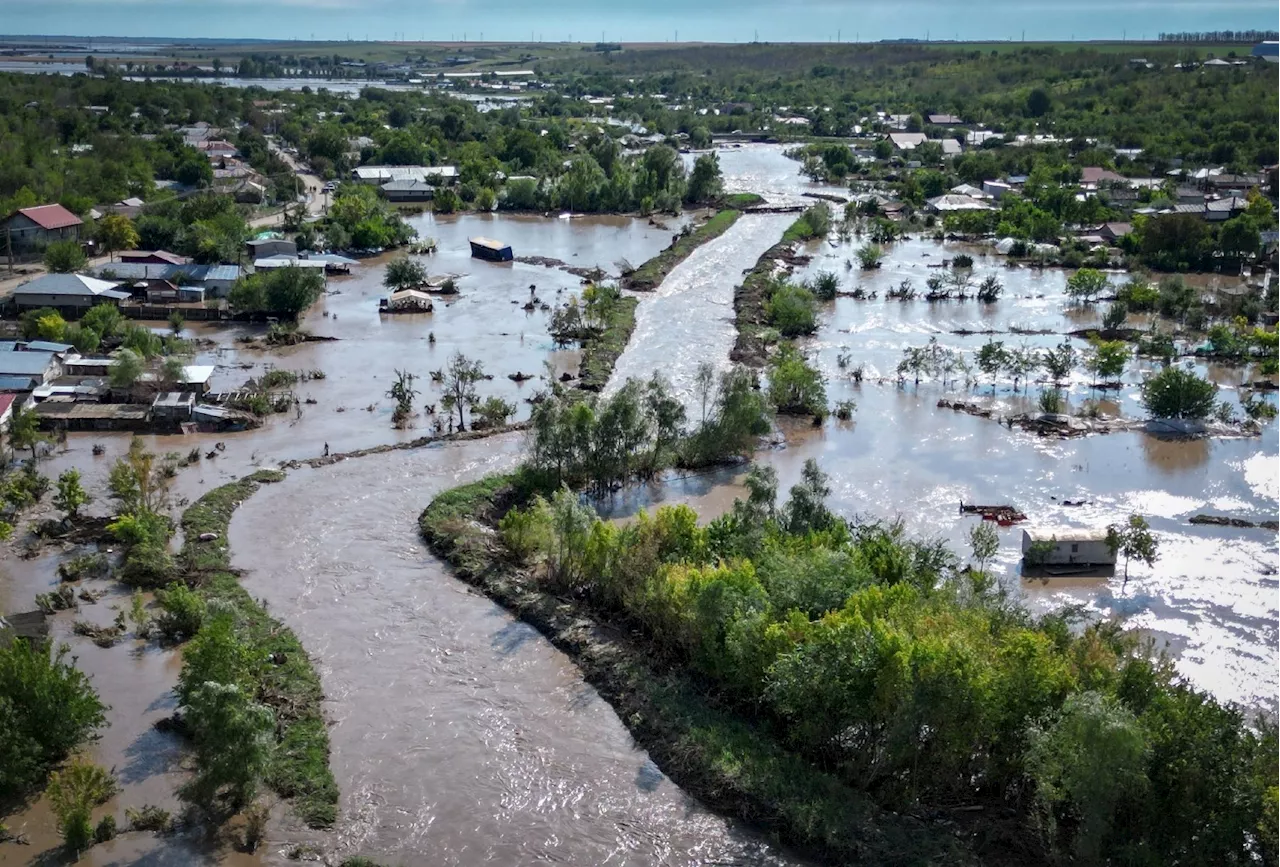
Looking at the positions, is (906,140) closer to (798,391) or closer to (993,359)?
(993,359)

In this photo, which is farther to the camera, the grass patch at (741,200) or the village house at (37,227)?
the grass patch at (741,200)

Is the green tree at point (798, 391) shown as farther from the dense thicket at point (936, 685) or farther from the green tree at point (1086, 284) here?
the green tree at point (1086, 284)

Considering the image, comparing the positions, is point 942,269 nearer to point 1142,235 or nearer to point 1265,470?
point 1142,235

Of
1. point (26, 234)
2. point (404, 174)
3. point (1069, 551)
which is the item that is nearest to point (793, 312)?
point (1069, 551)

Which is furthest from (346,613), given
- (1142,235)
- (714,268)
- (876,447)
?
(1142,235)

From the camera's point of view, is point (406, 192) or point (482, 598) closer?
point (482, 598)

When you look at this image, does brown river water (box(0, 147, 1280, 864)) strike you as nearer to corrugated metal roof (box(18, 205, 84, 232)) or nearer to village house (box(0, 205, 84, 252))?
corrugated metal roof (box(18, 205, 84, 232))

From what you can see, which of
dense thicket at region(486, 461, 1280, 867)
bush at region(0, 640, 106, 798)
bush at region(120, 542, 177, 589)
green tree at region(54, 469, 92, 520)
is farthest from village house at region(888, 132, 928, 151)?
bush at region(0, 640, 106, 798)

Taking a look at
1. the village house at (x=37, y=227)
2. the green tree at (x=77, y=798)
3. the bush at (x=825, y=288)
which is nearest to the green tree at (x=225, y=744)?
the green tree at (x=77, y=798)
